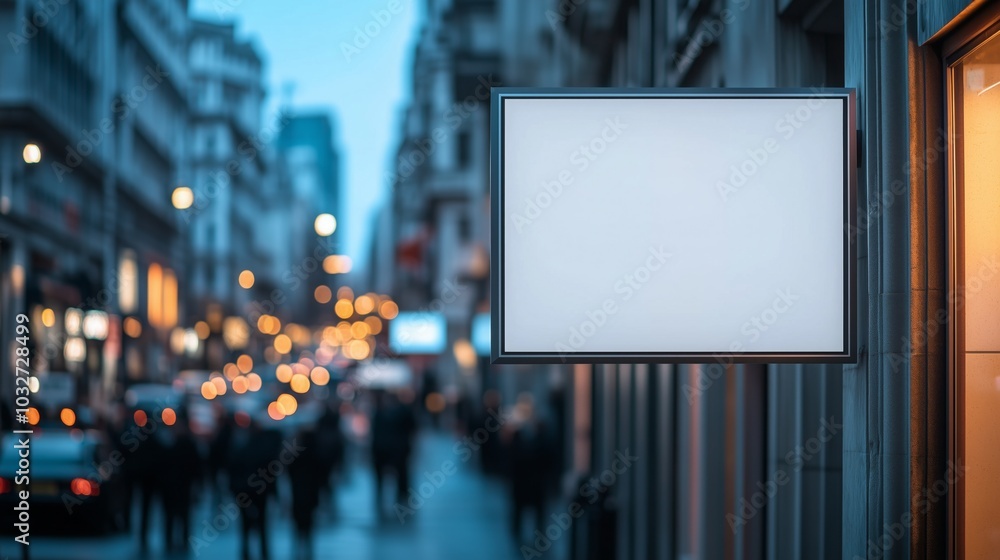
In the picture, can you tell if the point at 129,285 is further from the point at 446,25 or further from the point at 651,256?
the point at 651,256

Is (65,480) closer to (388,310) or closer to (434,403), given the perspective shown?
(434,403)

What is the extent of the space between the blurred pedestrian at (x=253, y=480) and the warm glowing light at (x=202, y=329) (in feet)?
203

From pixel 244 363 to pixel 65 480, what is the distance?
8093 cm

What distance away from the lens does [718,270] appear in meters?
6.34

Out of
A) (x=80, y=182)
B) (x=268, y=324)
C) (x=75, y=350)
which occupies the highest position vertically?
(x=80, y=182)

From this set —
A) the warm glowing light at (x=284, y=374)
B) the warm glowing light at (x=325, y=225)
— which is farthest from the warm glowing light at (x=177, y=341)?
the warm glowing light at (x=325, y=225)

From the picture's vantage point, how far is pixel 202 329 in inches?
3162

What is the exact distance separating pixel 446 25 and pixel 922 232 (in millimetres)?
61630

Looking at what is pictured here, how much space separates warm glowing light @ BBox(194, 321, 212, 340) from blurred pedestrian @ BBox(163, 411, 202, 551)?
194ft

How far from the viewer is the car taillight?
1983cm

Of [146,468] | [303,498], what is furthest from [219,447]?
[303,498]

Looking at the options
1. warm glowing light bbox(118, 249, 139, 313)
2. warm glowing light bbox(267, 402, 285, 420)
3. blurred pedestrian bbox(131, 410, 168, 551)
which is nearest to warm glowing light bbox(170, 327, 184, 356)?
warm glowing light bbox(118, 249, 139, 313)

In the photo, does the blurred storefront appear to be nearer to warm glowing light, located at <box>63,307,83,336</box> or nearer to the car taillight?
the car taillight

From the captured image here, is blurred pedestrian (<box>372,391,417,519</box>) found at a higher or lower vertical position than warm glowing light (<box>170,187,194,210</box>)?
lower
